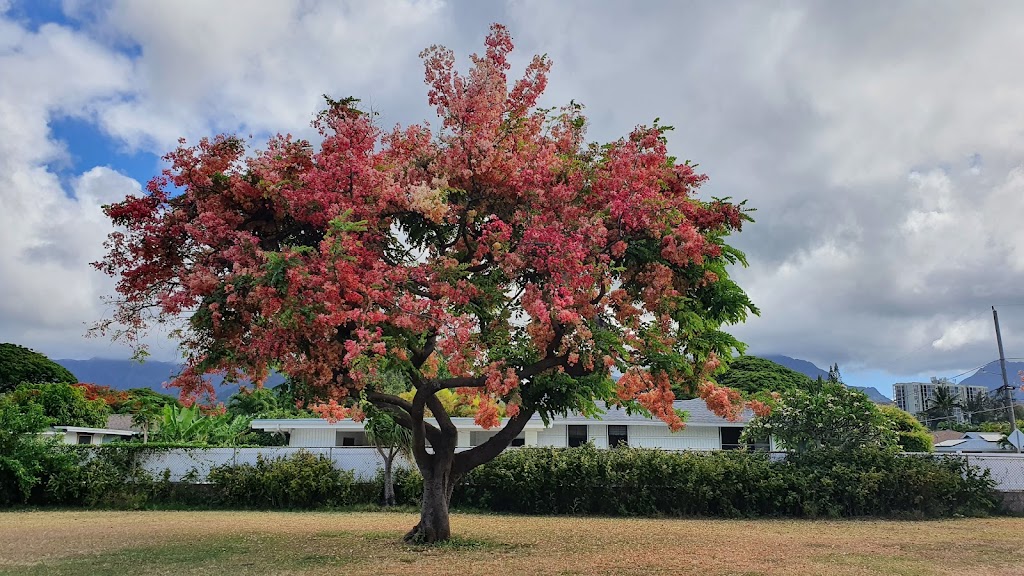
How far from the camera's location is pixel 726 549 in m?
11.3

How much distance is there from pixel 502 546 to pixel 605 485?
691cm

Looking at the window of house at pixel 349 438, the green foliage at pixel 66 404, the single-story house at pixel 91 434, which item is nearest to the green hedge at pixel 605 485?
the single-story house at pixel 91 434

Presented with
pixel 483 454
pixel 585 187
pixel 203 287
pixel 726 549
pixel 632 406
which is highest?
pixel 585 187

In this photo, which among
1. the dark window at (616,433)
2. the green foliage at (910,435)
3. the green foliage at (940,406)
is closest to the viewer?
the dark window at (616,433)

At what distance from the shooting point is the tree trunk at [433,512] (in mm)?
11492

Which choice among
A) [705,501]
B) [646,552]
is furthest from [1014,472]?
[646,552]

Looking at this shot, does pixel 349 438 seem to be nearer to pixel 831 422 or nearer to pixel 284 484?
pixel 284 484

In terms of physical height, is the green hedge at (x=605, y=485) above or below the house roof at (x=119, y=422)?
below

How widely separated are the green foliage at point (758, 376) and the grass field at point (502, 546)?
102ft

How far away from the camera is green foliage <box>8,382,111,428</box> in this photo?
32.8 meters

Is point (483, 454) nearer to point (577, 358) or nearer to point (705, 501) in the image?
point (577, 358)

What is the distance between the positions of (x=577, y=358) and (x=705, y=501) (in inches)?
387

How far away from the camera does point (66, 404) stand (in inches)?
1323

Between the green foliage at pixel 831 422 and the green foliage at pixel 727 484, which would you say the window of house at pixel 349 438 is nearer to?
the green foliage at pixel 727 484
